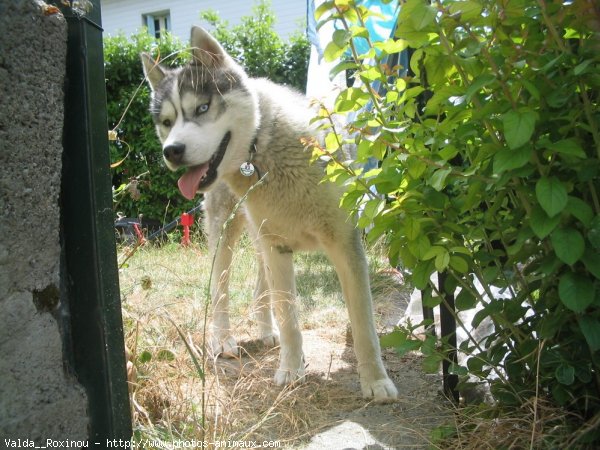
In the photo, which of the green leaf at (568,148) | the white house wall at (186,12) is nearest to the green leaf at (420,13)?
the green leaf at (568,148)

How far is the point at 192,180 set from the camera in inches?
101

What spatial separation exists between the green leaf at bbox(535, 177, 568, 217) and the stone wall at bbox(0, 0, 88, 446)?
1.10 metres

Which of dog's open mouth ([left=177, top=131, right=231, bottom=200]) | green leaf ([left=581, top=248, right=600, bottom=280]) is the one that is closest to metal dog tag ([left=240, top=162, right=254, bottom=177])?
dog's open mouth ([left=177, top=131, right=231, bottom=200])

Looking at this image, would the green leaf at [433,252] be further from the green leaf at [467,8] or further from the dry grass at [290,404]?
the green leaf at [467,8]

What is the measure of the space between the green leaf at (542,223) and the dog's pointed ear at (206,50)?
76.4 inches

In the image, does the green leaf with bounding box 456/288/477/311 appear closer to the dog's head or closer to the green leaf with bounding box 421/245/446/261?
the green leaf with bounding box 421/245/446/261

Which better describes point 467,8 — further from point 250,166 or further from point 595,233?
point 250,166

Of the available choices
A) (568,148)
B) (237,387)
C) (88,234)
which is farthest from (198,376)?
(568,148)

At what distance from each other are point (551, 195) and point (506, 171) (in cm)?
13

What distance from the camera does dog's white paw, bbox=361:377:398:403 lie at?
90.2 inches

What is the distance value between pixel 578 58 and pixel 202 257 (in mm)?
3887

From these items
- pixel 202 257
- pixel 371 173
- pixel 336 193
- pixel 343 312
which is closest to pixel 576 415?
pixel 371 173

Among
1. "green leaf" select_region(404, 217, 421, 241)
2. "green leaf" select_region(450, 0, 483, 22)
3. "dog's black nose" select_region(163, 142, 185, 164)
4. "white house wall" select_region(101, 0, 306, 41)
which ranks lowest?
"green leaf" select_region(404, 217, 421, 241)

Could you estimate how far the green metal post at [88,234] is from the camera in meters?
1.29
